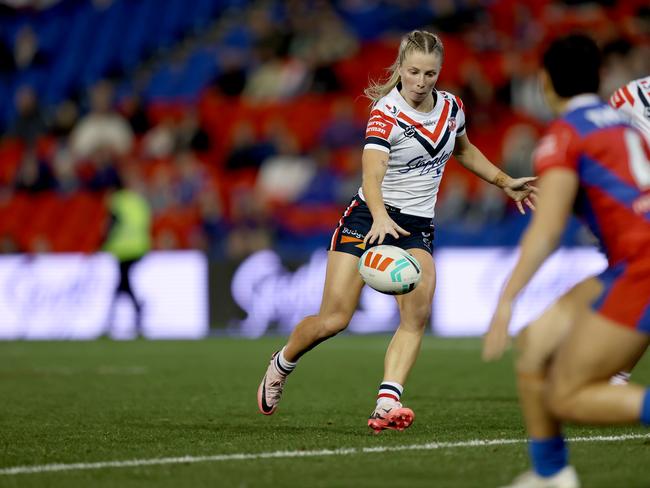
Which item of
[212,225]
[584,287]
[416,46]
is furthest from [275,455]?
[212,225]

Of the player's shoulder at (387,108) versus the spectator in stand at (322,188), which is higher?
the player's shoulder at (387,108)

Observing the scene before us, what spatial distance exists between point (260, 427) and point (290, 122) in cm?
1310

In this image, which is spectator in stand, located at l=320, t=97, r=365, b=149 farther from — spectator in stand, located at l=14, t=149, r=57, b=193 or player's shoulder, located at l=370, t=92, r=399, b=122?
player's shoulder, located at l=370, t=92, r=399, b=122

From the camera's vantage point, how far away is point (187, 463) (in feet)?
19.0

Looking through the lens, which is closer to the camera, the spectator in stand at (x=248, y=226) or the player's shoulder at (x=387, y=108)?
the player's shoulder at (x=387, y=108)

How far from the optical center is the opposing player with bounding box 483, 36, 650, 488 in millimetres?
4543

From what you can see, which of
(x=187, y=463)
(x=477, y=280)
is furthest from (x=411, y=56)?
(x=477, y=280)

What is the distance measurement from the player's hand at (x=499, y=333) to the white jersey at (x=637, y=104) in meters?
3.00

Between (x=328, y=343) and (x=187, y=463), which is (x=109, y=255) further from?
(x=187, y=463)

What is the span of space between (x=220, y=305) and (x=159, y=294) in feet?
3.03

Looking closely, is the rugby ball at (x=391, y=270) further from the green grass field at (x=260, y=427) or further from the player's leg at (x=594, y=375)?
the player's leg at (x=594, y=375)

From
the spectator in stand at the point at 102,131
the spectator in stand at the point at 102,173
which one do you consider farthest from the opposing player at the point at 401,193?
the spectator in stand at the point at 102,131

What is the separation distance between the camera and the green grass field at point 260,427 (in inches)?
212

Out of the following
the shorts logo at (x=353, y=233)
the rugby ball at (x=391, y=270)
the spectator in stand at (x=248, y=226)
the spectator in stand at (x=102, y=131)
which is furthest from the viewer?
the spectator in stand at (x=102, y=131)
